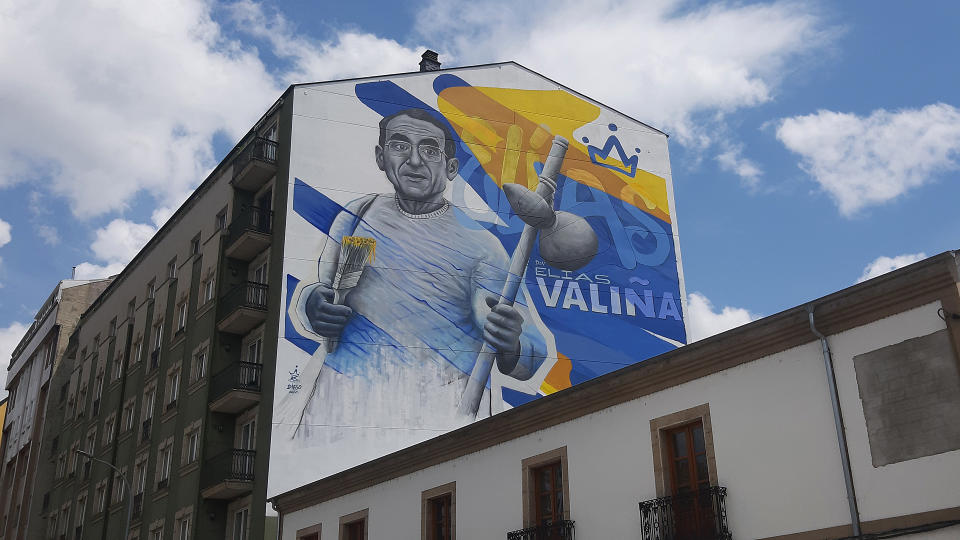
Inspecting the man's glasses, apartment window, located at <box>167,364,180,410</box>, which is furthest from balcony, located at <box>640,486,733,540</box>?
apartment window, located at <box>167,364,180,410</box>

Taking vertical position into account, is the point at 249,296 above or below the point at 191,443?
above

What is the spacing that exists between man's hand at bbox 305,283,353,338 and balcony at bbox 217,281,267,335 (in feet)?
6.76

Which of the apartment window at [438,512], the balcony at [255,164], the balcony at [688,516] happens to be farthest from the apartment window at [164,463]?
the balcony at [688,516]

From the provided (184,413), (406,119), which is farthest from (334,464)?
(406,119)

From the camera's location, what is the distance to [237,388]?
3600 cm

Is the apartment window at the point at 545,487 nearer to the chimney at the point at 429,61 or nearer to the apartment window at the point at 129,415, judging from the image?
the chimney at the point at 429,61

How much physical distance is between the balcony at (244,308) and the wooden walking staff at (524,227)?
832cm

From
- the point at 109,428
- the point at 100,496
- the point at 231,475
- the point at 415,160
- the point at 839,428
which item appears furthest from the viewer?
the point at 109,428

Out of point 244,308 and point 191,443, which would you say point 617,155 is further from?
point 191,443

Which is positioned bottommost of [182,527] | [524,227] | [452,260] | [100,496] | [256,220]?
[182,527]

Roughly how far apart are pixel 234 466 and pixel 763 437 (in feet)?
76.6

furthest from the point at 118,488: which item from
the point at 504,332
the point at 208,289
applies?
the point at 504,332

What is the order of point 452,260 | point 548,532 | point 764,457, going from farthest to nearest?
point 452,260, point 548,532, point 764,457

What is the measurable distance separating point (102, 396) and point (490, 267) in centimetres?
2629
